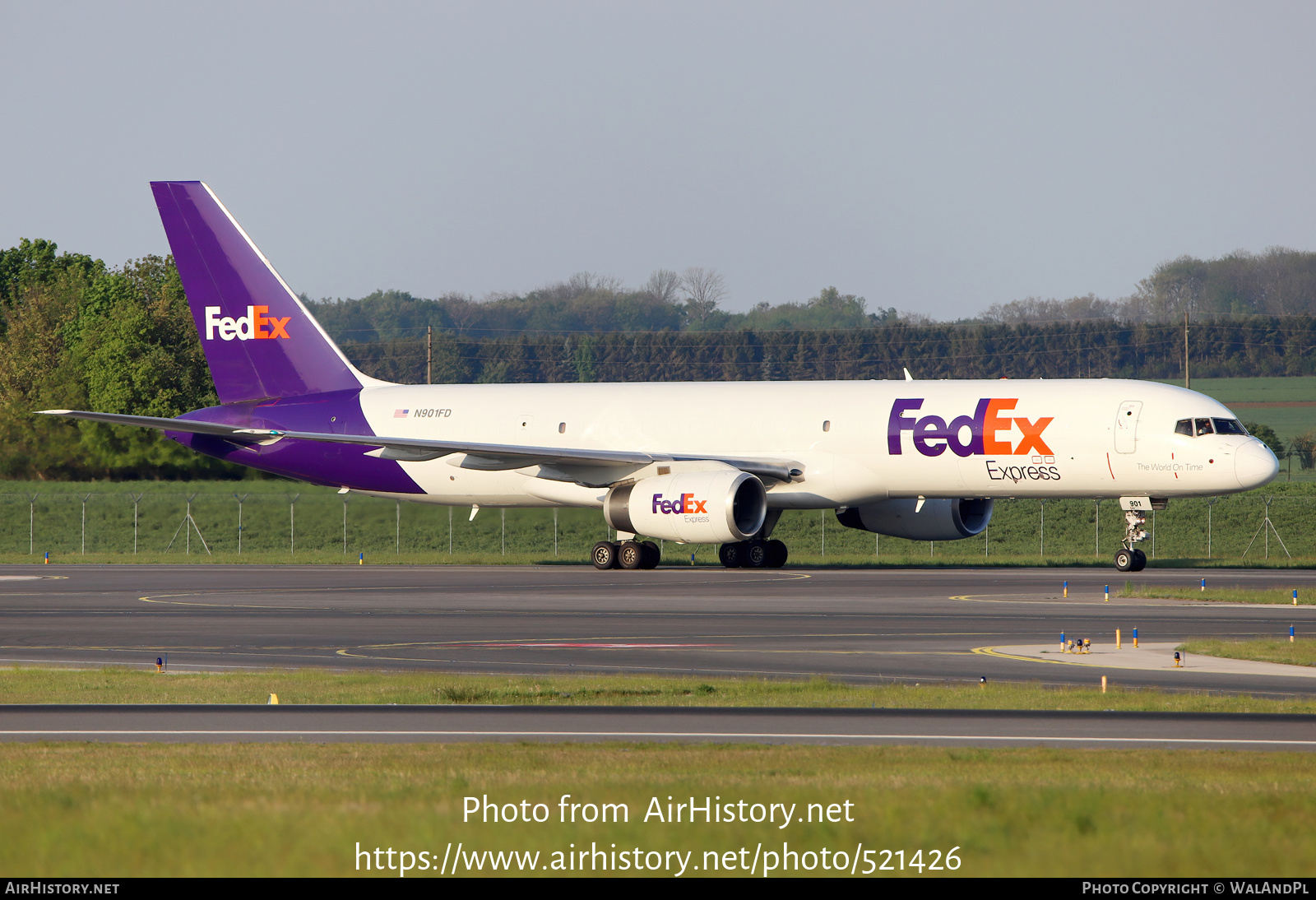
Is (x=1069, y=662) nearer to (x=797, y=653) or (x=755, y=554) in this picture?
(x=797, y=653)

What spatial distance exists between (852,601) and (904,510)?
12236mm

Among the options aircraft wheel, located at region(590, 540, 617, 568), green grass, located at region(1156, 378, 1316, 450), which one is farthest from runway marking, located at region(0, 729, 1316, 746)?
green grass, located at region(1156, 378, 1316, 450)

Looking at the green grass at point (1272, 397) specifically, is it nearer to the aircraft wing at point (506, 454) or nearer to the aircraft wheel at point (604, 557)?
the aircraft wing at point (506, 454)

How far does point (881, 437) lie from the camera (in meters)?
39.7

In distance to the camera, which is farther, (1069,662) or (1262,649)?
(1262,649)

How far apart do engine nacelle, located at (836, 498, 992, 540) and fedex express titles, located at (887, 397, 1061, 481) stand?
3528 mm

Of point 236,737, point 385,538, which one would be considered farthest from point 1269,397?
point 236,737

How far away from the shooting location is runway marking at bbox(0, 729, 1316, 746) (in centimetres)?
1390

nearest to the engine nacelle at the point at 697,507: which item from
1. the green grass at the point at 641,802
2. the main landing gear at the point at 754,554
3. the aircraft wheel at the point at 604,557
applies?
the main landing gear at the point at 754,554

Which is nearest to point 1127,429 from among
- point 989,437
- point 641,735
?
point 989,437

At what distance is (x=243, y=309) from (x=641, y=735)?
36.3 metres

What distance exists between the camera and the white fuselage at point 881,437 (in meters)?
38.0

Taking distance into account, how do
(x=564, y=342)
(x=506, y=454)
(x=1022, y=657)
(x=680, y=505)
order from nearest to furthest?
(x=1022, y=657) → (x=680, y=505) → (x=506, y=454) → (x=564, y=342)

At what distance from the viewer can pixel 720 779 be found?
11352 mm
